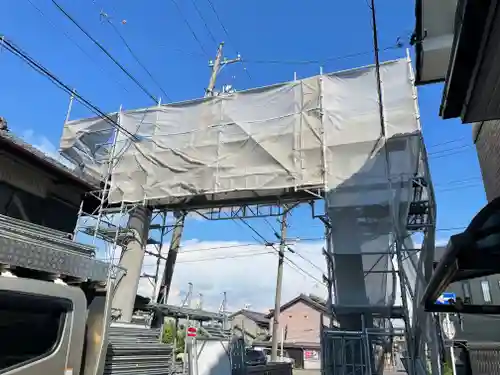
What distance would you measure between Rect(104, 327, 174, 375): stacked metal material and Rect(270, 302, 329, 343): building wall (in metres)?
37.7

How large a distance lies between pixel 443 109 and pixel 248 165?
746 centimetres

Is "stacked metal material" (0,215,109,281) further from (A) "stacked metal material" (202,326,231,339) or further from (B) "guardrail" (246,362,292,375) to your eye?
(B) "guardrail" (246,362,292,375)

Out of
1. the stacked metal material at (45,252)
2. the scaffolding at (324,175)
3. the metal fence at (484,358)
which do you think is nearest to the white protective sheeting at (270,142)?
the scaffolding at (324,175)

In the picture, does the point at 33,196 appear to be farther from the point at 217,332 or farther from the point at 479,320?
the point at 479,320

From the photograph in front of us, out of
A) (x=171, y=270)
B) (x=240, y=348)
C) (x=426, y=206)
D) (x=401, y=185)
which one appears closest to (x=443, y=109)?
(x=401, y=185)

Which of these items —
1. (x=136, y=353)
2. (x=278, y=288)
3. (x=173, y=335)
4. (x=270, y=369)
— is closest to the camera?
(x=136, y=353)

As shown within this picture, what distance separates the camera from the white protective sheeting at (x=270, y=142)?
31.4 feet

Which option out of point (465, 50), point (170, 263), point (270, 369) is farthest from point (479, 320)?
point (465, 50)

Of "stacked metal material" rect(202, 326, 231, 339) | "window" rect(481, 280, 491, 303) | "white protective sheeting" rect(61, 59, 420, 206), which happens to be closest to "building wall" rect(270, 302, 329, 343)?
"window" rect(481, 280, 491, 303)

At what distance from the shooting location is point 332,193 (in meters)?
9.66

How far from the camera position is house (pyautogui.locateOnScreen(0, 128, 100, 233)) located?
705 centimetres

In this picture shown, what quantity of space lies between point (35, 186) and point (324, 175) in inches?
267

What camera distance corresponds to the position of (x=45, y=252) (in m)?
3.59

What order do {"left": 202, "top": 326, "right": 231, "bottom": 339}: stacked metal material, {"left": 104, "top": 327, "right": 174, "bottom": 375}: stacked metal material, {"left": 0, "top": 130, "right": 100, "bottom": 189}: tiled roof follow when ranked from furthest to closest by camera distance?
{"left": 202, "top": 326, "right": 231, "bottom": 339}: stacked metal material → {"left": 0, "top": 130, "right": 100, "bottom": 189}: tiled roof → {"left": 104, "top": 327, "right": 174, "bottom": 375}: stacked metal material
